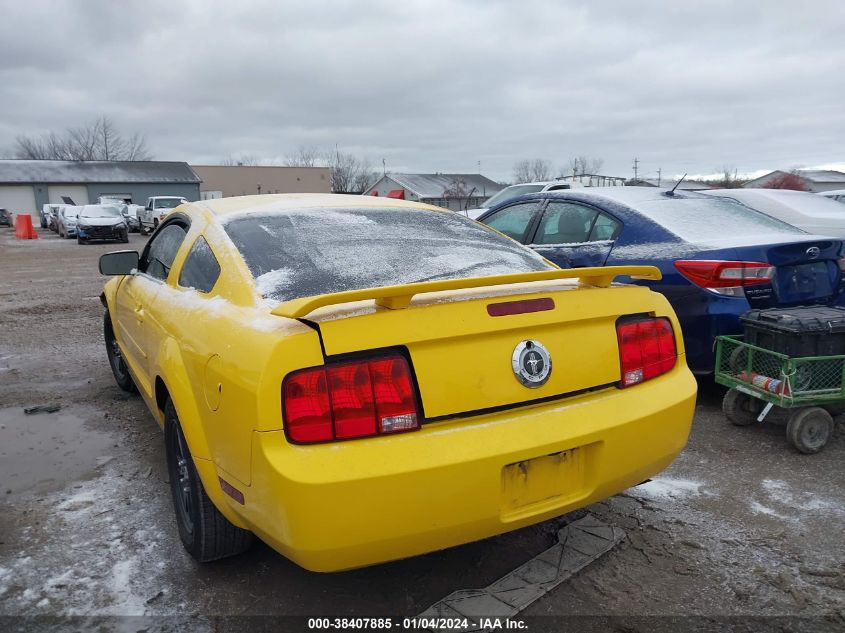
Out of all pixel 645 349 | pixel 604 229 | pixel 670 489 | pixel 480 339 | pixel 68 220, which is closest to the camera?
pixel 480 339

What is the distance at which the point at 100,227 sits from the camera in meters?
23.4

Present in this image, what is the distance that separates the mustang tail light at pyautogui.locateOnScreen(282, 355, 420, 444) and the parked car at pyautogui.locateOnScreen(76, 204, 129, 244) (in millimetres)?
24431

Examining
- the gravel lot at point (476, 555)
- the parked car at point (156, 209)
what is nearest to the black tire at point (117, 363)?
the gravel lot at point (476, 555)

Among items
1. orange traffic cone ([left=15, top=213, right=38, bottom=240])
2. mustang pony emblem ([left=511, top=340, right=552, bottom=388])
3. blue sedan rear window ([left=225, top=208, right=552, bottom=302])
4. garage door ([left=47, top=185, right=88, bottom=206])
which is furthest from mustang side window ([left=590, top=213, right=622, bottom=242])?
garage door ([left=47, top=185, right=88, bottom=206])

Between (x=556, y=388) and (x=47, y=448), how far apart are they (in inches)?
129

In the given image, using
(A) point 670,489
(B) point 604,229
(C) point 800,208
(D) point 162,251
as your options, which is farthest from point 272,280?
(C) point 800,208

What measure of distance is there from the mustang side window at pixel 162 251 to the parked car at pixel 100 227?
71.3 ft

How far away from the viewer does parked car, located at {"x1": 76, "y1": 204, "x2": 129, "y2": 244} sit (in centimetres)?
2330

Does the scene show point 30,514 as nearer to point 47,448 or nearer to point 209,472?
point 47,448

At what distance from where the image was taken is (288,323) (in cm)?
205

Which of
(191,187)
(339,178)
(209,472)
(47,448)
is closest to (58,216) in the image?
(191,187)

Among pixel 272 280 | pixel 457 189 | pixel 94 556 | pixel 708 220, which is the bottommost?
pixel 94 556

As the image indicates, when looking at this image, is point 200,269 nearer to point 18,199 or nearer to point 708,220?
point 708,220

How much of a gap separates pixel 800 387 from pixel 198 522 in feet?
10.5
